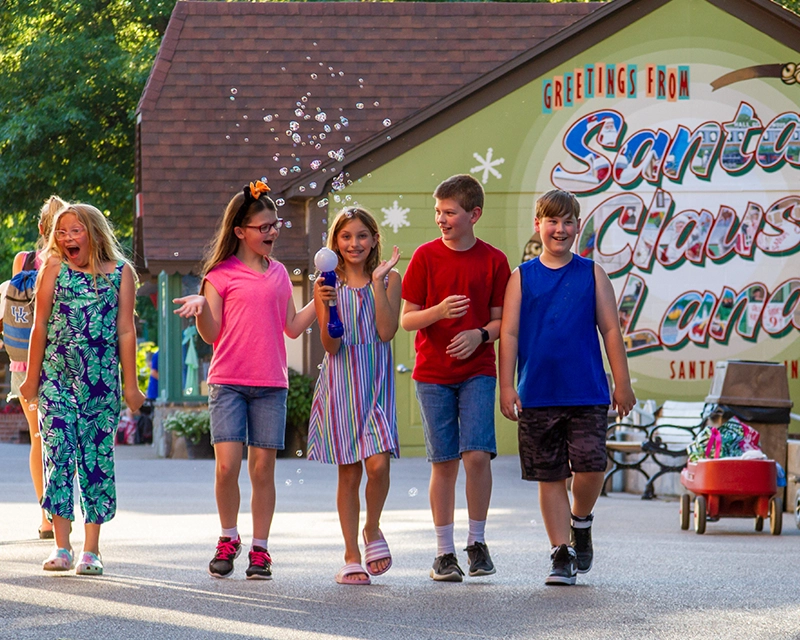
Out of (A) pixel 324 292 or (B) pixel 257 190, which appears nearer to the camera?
(A) pixel 324 292

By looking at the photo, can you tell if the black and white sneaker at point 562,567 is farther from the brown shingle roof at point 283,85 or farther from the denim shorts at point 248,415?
the brown shingle roof at point 283,85

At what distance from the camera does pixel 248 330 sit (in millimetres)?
6828

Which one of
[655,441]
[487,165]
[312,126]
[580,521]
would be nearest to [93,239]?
[580,521]

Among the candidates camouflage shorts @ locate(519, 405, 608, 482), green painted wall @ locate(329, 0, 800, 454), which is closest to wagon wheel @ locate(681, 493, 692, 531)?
camouflage shorts @ locate(519, 405, 608, 482)

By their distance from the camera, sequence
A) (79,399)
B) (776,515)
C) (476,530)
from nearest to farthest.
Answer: (476,530)
(79,399)
(776,515)

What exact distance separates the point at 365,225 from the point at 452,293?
1.62ft

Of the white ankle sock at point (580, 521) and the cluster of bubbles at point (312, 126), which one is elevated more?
the cluster of bubbles at point (312, 126)

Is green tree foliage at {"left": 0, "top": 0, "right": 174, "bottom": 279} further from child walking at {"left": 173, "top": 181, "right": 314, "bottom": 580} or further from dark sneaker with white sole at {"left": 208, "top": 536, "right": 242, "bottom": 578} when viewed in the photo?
dark sneaker with white sole at {"left": 208, "top": 536, "right": 242, "bottom": 578}

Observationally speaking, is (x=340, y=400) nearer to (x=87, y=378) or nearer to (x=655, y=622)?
(x=87, y=378)

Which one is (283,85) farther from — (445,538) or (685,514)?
(445,538)

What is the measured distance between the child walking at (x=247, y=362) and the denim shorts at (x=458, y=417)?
660 millimetres

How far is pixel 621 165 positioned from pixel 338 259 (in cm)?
1466

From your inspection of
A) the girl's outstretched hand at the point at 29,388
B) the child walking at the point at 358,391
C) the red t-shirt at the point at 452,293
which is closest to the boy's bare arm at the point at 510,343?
the red t-shirt at the point at 452,293

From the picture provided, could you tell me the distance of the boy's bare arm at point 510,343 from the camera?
6.52 m
